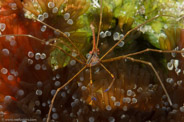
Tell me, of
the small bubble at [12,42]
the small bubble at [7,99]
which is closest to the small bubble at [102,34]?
the small bubble at [12,42]

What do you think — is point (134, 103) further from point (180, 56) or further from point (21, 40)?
point (21, 40)

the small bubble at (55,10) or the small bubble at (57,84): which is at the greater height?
the small bubble at (55,10)

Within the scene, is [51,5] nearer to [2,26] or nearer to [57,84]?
[2,26]

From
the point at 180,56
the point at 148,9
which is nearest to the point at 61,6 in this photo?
the point at 148,9

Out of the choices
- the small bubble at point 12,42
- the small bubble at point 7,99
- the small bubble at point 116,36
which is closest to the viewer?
the small bubble at point 7,99

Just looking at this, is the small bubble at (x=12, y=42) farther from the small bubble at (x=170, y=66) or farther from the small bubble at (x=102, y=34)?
the small bubble at (x=170, y=66)

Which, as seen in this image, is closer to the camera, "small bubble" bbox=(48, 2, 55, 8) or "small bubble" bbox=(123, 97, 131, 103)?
"small bubble" bbox=(123, 97, 131, 103)

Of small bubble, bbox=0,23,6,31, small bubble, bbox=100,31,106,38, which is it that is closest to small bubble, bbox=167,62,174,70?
small bubble, bbox=100,31,106,38

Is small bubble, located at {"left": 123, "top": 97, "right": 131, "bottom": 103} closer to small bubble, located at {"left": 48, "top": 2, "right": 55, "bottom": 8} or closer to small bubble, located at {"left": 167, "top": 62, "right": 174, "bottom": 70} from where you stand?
small bubble, located at {"left": 167, "top": 62, "right": 174, "bottom": 70}

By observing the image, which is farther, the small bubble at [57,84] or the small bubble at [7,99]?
the small bubble at [57,84]
